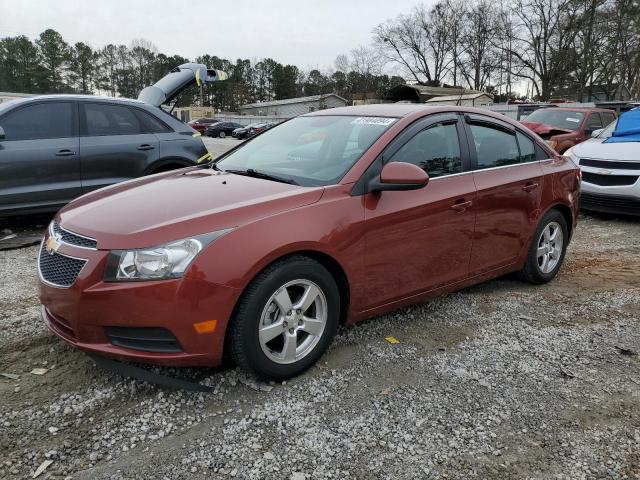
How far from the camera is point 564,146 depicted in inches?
427

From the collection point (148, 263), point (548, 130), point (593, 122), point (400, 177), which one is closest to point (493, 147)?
point (400, 177)

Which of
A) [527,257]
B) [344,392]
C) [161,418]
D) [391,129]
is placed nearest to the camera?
[161,418]

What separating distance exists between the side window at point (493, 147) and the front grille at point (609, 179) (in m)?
3.86

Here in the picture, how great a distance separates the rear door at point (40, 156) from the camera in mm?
5629

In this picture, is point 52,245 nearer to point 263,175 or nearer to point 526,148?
point 263,175

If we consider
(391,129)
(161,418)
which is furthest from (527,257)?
(161,418)

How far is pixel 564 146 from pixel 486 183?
806 cm

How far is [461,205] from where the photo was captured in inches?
144

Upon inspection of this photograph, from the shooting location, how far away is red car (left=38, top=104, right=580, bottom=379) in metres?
2.55

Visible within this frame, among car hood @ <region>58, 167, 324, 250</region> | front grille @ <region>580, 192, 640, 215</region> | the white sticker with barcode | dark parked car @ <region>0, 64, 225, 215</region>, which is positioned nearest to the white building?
front grille @ <region>580, 192, 640, 215</region>

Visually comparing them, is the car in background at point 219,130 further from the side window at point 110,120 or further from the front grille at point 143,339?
the front grille at point 143,339

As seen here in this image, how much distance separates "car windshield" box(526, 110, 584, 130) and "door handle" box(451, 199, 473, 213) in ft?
30.1

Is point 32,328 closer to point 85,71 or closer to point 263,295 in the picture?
point 263,295

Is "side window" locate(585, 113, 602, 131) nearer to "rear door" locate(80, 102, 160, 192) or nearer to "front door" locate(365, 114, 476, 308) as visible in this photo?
"front door" locate(365, 114, 476, 308)
